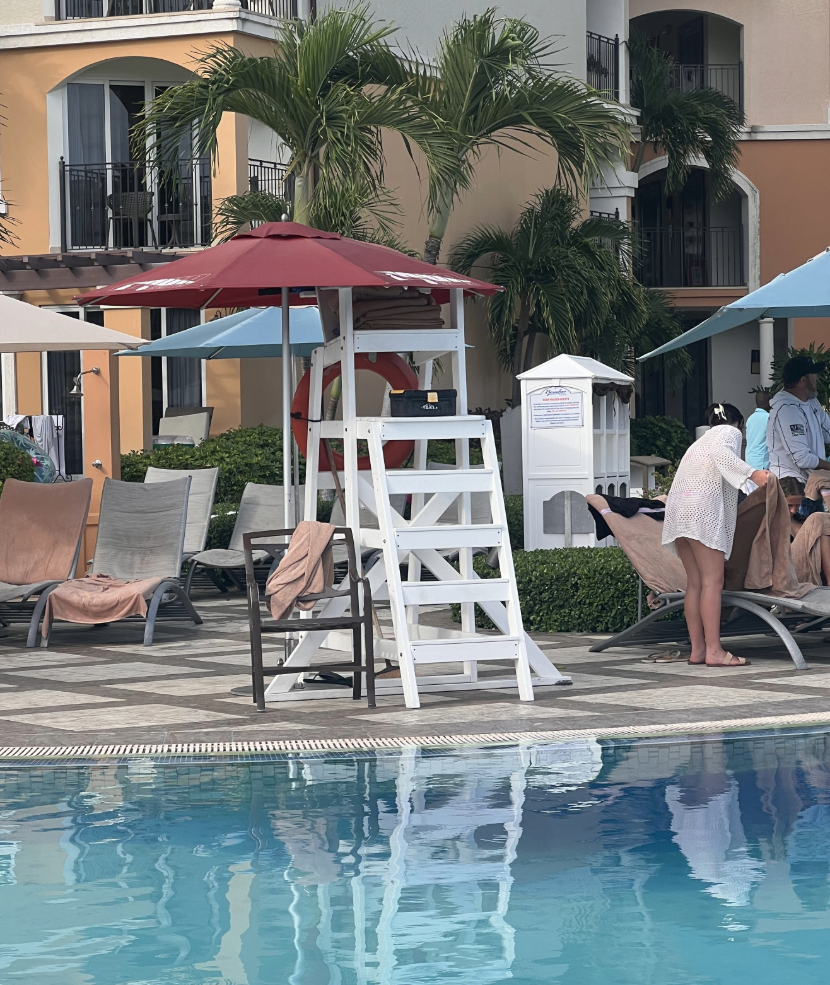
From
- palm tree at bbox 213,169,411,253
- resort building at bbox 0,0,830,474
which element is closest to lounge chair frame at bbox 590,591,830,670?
palm tree at bbox 213,169,411,253

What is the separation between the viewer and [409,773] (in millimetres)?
7059

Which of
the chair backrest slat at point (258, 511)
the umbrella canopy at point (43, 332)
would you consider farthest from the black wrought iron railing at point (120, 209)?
the umbrella canopy at point (43, 332)

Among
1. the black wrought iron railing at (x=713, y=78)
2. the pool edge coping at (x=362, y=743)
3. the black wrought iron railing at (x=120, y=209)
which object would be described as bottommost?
the pool edge coping at (x=362, y=743)

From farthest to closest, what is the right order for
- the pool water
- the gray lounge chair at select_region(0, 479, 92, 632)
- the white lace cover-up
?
the gray lounge chair at select_region(0, 479, 92, 632) < the white lace cover-up < the pool water

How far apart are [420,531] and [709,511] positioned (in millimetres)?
1811

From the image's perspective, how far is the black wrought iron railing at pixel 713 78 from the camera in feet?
116

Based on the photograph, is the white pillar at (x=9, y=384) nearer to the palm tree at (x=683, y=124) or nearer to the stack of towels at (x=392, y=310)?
the palm tree at (x=683, y=124)

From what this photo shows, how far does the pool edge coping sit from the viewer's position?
7352 millimetres

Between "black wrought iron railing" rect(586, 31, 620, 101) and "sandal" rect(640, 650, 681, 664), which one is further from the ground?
"black wrought iron railing" rect(586, 31, 620, 101)

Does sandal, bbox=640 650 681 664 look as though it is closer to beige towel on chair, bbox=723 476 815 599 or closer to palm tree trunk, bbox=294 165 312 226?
beige towel on chair, bbox=723 476 815 599

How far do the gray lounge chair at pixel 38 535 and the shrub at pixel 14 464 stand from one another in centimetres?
157

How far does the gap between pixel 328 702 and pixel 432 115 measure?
8.89 m

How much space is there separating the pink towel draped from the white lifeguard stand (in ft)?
17.0

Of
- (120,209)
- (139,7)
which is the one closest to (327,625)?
(120,209)
